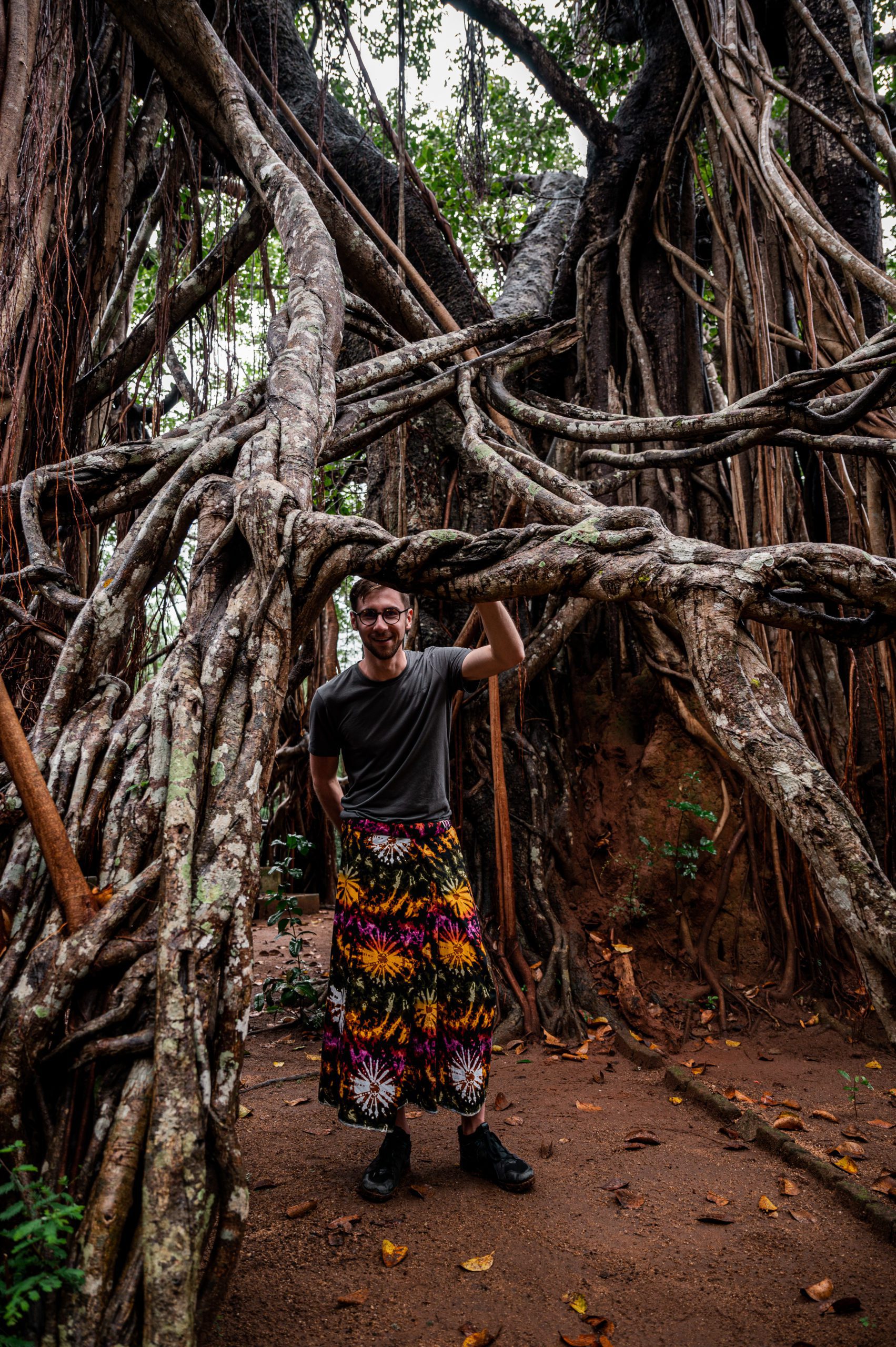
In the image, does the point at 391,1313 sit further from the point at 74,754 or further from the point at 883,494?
the point at 883,494

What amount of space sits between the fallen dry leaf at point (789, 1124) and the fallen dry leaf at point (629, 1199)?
0.56m

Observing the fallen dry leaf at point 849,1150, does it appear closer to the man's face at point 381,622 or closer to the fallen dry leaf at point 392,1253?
the fallen dry leaf at point 392,1253

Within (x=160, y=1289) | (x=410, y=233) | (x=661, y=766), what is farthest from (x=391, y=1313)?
(x=410, y=233)

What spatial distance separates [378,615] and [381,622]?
0.02 m

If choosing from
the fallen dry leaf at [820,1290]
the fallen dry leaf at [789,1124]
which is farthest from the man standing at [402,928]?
the fallen dry leaf at [789,1124]

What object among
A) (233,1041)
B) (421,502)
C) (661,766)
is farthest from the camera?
(421,502)

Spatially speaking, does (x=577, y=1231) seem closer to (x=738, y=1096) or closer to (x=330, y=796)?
(x=738, y=1096)

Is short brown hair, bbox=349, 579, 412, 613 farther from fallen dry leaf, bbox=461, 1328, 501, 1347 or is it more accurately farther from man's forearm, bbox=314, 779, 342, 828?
fallen dry leaf, bbox=461, 1328, 501, 1347

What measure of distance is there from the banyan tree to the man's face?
10.7 inches

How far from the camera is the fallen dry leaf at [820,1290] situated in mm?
1577

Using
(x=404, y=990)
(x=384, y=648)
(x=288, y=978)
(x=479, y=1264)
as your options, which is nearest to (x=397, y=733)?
(x=384, y=648)

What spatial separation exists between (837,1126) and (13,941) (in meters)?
2.28

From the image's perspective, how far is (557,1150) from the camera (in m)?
2.23

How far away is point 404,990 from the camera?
204 centimetres
